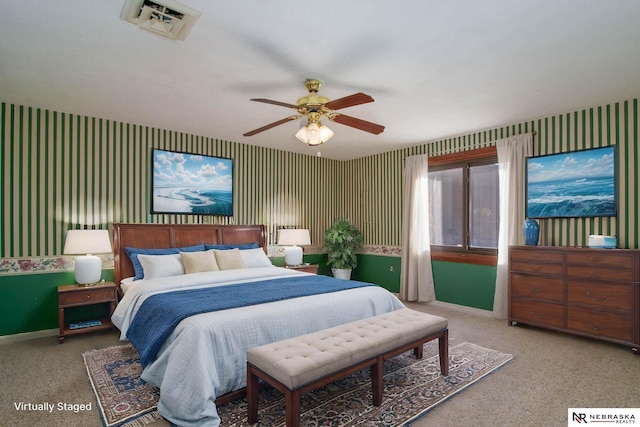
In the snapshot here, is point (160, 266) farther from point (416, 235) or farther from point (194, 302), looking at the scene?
point (416, 235)

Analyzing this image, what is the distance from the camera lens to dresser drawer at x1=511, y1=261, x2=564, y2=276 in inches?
157

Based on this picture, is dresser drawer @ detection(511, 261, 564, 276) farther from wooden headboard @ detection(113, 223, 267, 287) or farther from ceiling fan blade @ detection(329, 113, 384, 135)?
wooden headboard @ detection(113, 223, 267, 287)

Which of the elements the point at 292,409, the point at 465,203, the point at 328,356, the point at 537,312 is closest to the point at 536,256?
the point at 537,312

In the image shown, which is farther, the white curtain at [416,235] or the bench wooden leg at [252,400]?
the white curtain at [416,235]

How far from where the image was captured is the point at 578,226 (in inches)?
164

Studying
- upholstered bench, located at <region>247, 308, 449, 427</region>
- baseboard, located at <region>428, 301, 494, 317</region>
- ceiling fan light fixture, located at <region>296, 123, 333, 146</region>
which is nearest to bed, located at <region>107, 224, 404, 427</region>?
upholstered bench, located at <region>247, 308, 449, 427</region>

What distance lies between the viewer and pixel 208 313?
8.68 ft

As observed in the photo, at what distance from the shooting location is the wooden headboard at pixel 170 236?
443 cm

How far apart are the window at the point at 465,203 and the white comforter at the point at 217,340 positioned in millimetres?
2641

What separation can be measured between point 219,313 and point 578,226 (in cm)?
415

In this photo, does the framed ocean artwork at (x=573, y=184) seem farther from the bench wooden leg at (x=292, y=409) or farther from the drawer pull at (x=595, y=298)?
the bench wooden leg at (x=292, y=409)

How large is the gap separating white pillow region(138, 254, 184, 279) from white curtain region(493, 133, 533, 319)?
163 inches

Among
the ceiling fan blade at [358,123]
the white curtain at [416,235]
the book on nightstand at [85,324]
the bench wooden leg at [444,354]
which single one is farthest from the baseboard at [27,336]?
the white curtain at [416,235]

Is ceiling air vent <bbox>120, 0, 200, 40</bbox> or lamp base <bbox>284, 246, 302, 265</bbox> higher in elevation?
ceiling air vent <bbox>120, 0, 200, 40</bbox>
